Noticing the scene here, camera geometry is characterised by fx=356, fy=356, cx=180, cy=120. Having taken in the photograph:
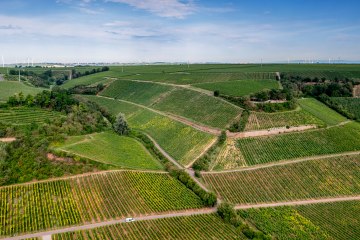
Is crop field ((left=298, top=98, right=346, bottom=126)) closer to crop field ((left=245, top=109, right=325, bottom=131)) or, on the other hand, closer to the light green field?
crop field ((left=245, top=109, right=325, bottom=131))

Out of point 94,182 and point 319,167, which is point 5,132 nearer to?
point 94,182

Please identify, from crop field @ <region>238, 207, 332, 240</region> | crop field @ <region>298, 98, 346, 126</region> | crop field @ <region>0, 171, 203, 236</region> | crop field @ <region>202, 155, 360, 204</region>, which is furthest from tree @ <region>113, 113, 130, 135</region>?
crop field @ <region>298, 98, 346, 126</region>

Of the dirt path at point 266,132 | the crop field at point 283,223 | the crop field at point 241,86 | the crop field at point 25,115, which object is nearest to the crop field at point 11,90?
the crop field at point 25,115

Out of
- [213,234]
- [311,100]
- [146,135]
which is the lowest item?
[213,234]

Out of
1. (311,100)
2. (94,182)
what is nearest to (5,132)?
(94,182)

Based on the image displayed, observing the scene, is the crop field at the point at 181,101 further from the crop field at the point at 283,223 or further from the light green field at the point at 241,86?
the crop field at the point at 283,223

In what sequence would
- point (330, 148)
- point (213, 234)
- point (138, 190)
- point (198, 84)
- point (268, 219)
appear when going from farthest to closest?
point (198, 84) → point (330, 148) → point (138, 190) → point (268, 219) → point (213, 234)
